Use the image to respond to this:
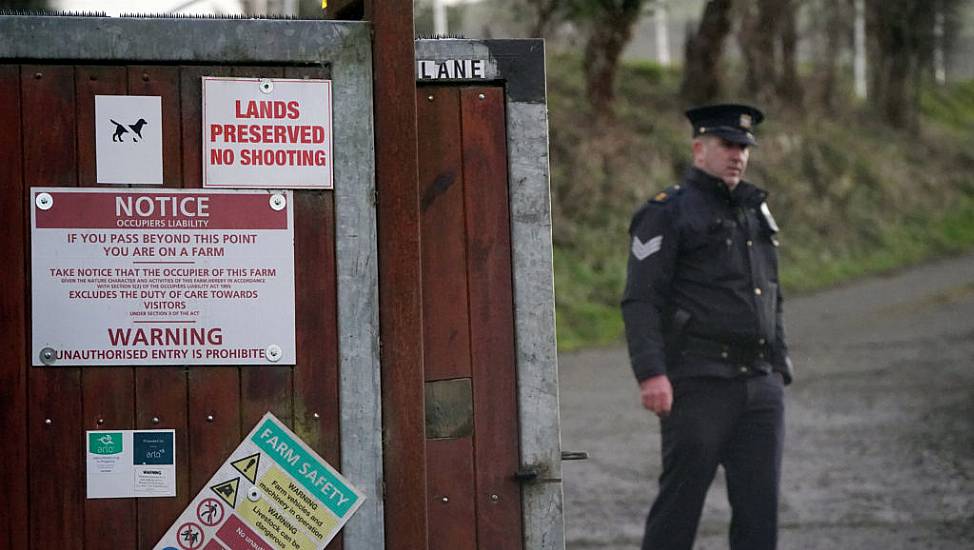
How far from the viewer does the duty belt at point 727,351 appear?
19.6 feet

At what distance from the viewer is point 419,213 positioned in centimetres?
365

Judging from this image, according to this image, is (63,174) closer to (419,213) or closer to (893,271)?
(419,213)

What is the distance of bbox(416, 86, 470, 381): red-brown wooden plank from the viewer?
3723mm

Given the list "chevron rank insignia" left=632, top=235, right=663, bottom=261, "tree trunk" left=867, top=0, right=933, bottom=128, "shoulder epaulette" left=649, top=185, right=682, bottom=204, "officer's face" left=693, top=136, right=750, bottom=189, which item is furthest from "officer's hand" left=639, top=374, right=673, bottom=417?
"tree trunk" left=867, top=0, right=933, bottom=128

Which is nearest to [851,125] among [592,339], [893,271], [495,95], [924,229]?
[924,229]

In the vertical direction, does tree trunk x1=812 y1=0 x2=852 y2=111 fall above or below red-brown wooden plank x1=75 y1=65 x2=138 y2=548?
above

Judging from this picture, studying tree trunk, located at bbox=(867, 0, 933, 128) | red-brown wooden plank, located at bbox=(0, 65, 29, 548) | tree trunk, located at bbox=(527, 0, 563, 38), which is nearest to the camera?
red-brown wooden plank, located at bbox=(0, 65, 29, 548)

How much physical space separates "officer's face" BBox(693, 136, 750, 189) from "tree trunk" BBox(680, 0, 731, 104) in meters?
13.1

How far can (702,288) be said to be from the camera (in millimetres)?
6094

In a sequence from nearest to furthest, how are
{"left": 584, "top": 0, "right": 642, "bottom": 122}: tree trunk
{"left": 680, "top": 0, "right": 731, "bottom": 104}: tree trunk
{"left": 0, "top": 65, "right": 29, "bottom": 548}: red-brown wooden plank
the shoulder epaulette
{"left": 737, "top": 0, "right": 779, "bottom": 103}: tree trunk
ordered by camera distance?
{"left": 0, "top": 65, "right": 29, "bottom": 548}: red-brown wooden plank → the shoulder epaulette → {"left": 584, "top": 0, "right": 642, "bottom": 122}: tree trunk → {"left": 680, "top": 0, "right": 731, "bottom": 104}: tree trunk → {"left": 737, "top": 0, "right": 779, "bottom": 103}: tree trunk

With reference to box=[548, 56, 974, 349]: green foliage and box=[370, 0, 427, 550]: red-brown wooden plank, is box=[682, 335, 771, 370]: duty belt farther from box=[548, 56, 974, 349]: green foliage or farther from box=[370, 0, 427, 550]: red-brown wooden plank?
box=[548, 56, 974, 349]: green foliage

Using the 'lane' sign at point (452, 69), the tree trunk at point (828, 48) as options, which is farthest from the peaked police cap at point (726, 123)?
the tree trunk at point (828, 48)

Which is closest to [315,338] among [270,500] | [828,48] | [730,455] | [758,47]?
[270,500]

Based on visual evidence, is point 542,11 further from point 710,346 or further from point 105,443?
point 105,443
